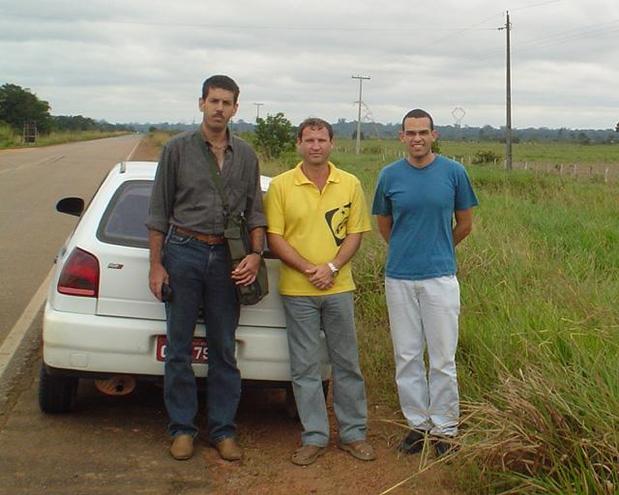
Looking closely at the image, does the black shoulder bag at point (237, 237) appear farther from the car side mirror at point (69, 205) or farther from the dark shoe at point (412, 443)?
the car side mirror at point (69, 205)

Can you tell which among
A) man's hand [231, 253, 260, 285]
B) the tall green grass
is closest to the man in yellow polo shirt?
man's hand [231, 253, 260, 285]

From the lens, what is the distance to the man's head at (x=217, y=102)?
428 centimetres

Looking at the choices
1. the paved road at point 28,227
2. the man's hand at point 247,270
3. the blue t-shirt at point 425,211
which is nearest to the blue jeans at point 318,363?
the man's hand at point 247,270

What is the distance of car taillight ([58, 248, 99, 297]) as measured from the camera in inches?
177

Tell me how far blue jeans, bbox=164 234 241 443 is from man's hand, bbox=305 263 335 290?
40 centimetres

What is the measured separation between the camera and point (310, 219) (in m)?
4.40

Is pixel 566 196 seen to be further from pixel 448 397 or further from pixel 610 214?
pixel 448 397

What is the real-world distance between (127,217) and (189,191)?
2.44 ft

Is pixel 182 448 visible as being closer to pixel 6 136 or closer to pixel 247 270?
pixel 247 270

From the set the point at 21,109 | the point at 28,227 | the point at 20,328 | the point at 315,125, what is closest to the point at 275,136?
the point at 28,227

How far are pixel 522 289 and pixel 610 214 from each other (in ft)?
20.4

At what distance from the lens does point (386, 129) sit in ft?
378

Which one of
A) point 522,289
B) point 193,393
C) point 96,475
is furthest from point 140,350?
point 522,289

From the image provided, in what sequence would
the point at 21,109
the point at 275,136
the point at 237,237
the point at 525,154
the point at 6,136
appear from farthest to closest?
the point at 525,154, the point at 21,109, the point at 6,136, the point at 275,136, the point at 237,237
